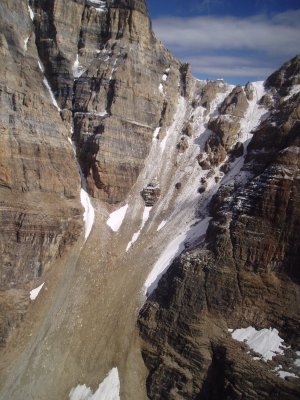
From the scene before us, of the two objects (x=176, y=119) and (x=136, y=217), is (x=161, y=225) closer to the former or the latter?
(x=136, y=217)

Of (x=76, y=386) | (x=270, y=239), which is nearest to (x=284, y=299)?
(x=270, y=239)

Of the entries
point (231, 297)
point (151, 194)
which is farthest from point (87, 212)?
point (231, 297)

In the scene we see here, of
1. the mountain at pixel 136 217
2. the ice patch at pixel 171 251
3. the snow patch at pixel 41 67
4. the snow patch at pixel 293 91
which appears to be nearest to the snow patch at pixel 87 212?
the mountain at pixel 136 217

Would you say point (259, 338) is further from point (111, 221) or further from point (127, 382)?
point (111, 221)

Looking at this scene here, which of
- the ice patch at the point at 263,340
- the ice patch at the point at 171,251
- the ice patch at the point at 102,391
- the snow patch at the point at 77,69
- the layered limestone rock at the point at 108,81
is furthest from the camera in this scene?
the snow patch at the point at 77,69

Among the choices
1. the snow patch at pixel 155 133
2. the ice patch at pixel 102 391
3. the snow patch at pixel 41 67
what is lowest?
the ice patch at pixel 102 391

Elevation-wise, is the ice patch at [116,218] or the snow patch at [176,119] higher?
the snow patch at [176,119]

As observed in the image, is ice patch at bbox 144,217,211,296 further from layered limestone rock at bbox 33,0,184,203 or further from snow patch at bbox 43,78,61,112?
snow patch at bbox 43,78,61,112

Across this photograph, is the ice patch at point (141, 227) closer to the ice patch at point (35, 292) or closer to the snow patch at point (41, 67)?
the ice patch at point (35, 292)
